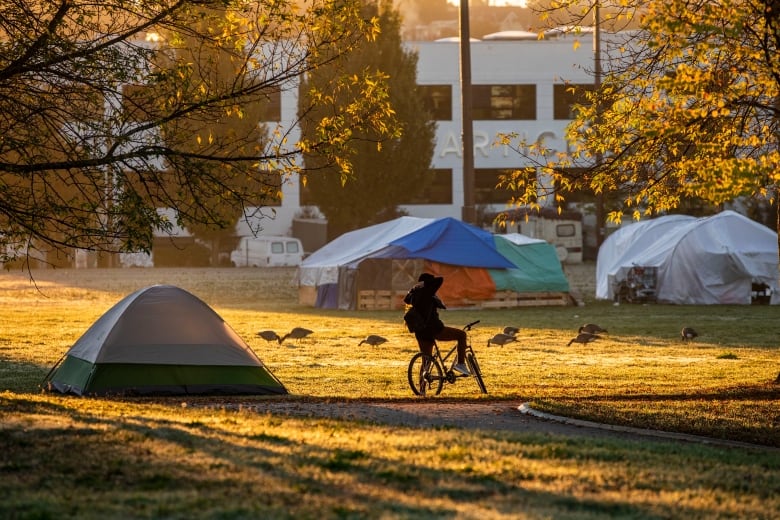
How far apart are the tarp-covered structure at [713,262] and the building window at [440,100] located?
2730cm

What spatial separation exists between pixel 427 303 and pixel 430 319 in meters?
0.23

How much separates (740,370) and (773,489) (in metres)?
13.9

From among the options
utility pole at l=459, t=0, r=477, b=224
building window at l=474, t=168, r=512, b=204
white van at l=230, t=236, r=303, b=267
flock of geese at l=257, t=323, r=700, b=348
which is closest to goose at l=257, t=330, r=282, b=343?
flock of geese at l=257, t=323, r=700, b=348

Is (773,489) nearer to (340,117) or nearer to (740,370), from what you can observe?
(340,117)

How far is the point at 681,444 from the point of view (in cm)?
1260

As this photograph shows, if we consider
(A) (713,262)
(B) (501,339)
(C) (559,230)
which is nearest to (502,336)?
(B) (501,339)

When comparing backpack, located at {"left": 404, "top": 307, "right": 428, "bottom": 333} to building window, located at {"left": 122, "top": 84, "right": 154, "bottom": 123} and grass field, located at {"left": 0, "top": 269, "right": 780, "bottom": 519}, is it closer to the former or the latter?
grass field, located at {"left": 0, "top": 269, "right": 780, "bottom": 519}

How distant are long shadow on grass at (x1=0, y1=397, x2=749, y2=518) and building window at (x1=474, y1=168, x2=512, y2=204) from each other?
190 ft

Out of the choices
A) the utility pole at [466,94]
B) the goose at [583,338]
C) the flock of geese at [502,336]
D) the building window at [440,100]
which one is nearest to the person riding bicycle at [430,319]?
the flock of geese at [502,336]

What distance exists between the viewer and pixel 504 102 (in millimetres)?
70375

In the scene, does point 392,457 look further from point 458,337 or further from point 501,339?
point 501,339

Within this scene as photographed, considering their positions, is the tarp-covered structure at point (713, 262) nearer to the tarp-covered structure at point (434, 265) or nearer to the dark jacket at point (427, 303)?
the tarp-covered structure at point (434, 265)

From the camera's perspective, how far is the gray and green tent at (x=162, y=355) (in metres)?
18.5

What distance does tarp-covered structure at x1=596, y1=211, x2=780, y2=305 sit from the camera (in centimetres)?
4169
